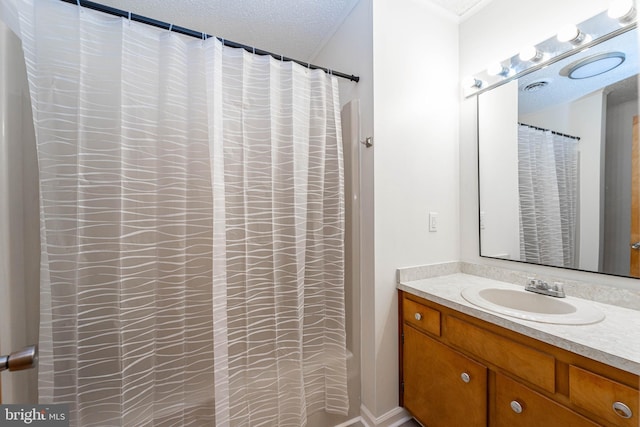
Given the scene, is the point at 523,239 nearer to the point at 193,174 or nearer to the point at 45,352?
the point at 193,174

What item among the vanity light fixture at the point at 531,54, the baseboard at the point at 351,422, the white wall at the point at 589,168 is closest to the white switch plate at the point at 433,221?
the white wall at the point at 589,168

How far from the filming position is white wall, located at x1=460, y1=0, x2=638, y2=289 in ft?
3.83

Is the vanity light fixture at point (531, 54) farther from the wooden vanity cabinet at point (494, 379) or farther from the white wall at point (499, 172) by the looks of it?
the wooden vanity cabinet at point (494, 379)

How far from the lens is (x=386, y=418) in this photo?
1.38m

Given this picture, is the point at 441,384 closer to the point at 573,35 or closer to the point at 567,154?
the point at 567,154

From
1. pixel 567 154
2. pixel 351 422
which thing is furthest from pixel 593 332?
pixel 351 422

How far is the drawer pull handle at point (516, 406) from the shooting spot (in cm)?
89

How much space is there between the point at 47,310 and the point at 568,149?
2.35m

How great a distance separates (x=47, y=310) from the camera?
873mm

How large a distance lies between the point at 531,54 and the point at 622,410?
155 cm

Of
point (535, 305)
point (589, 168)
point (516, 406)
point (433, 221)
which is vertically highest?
point (589, 168)

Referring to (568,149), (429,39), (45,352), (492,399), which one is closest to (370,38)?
(429,39)

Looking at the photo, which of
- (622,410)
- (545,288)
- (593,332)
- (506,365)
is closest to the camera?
(622,410)

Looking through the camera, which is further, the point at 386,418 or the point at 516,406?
the point at 386,418
